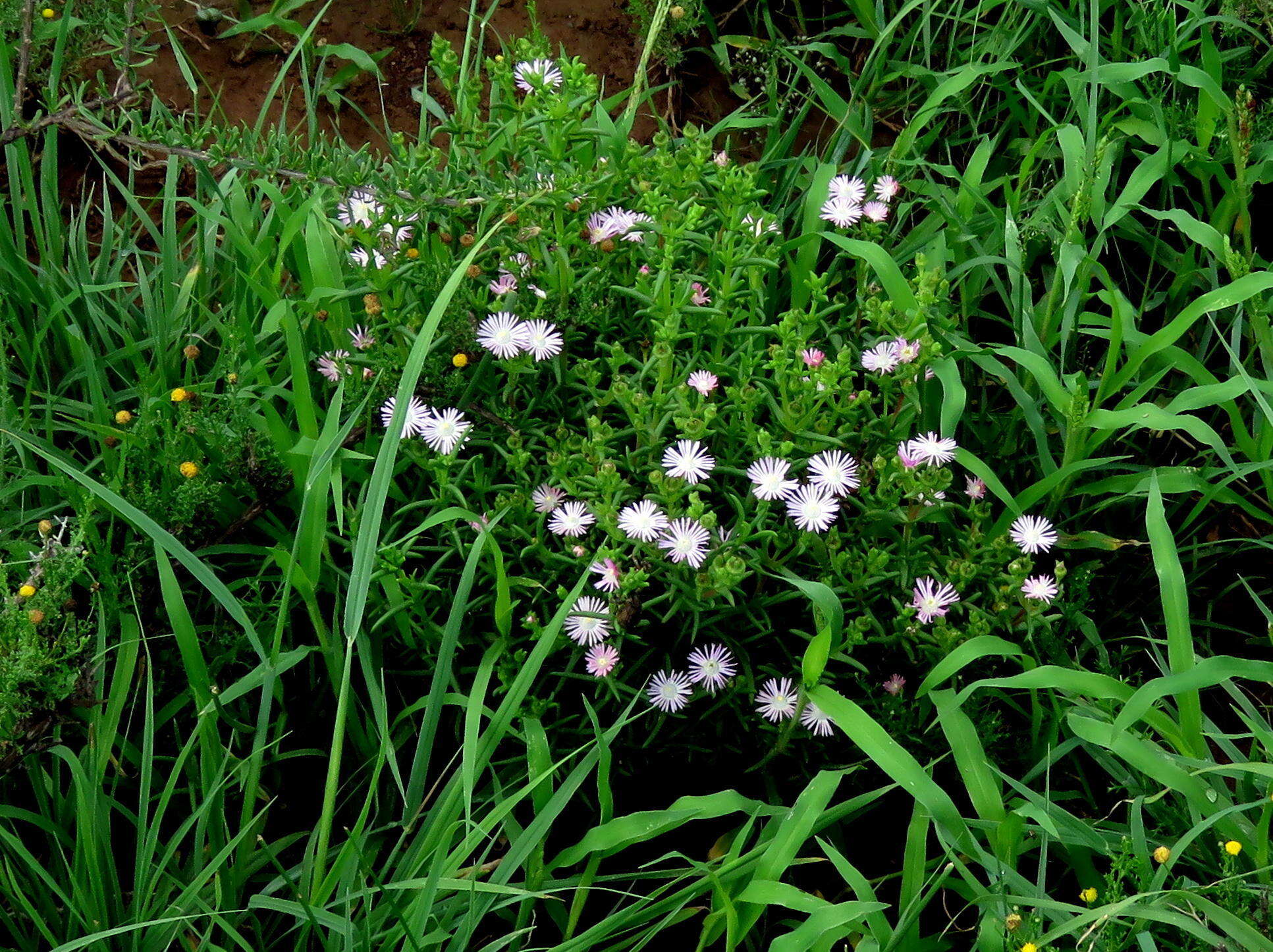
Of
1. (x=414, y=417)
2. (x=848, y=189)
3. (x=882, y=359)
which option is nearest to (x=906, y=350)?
(x=882, y=359)

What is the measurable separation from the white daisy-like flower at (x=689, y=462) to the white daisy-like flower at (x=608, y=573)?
0.15 m

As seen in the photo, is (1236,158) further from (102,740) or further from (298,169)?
(102,740)

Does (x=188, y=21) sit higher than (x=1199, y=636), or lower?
higher

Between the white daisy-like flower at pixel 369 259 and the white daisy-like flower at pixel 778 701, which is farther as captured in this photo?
the white daisy-like flower at pixel 369 259

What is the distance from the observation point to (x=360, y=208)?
1.91m

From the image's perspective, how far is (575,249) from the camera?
6.40 feet

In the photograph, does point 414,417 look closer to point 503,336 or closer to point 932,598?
point 503,336

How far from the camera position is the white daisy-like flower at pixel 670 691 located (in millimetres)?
1654

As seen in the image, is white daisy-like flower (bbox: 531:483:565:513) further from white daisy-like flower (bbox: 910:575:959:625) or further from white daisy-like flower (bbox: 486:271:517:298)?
white daisy-like flower (bbox: 910:575:959:625)

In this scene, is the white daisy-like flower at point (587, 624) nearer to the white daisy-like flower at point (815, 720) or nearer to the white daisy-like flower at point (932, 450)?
the white daisy-like flower at point (815, 720)

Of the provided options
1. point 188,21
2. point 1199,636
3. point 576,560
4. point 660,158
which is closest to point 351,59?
point 188,21

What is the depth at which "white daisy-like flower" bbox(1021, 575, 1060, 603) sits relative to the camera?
67.7 inches

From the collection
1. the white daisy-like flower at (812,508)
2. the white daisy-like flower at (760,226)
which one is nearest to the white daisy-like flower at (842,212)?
the white daisy-like flower at (760,226)

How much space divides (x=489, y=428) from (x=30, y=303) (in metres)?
0.95
